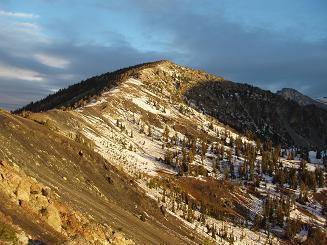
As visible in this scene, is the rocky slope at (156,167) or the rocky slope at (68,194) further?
the rocky slope at (156,167)

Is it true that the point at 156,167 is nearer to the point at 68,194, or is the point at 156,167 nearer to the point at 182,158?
the point at 182,158

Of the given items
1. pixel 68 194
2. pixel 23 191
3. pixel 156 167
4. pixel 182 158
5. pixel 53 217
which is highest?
pixel 182 158

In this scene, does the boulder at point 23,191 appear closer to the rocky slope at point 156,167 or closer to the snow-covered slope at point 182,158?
the rocky slope at point 156,167

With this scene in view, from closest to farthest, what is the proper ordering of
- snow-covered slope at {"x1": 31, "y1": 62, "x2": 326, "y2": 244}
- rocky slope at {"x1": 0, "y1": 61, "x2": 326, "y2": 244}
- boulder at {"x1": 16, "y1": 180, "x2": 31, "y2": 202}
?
boulder at {"x1": 16, "y1": 180, "x2": 31, "y2": 202} → rocky slope at {"x1": 0, "y1": 61, "x2": 326, "y2": 244} → snow-covered slope at {"x1": 31, "y1": 62, "x2": 326, "y2": 244}

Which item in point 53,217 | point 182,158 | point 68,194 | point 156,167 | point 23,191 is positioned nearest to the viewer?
point 23,191

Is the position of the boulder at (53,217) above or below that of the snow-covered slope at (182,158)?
below

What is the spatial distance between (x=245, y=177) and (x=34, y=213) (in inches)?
3636

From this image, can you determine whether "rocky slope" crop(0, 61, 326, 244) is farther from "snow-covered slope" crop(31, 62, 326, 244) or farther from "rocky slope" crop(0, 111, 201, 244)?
"snow-covered slope" crop(31, 62, 326, 244)

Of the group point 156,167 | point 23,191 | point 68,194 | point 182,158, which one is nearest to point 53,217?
point 23,191

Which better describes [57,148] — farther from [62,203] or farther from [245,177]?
[245,177]

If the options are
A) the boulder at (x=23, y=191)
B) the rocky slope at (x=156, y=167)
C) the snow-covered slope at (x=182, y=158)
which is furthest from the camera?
the snow-covered slope at (x=182, y=158)

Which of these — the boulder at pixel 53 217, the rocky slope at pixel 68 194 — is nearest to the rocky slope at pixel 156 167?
the rocky slope at pixel 68 194

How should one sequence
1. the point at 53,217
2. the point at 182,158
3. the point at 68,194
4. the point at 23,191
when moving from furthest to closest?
the point at 182,158
the point at 68,194
the point at 53,217
the point at 23,191

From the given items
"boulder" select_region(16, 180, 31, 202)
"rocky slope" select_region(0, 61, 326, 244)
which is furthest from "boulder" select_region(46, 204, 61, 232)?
"boulder" select_region(16, 180, 31, 202)
